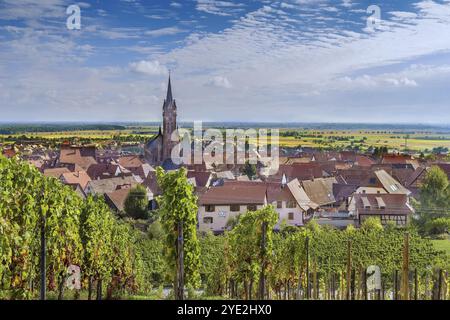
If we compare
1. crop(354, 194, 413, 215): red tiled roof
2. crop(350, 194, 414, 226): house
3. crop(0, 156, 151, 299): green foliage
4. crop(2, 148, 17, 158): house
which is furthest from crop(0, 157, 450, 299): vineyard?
crop(354, 194, 413, 215): red tiled roof

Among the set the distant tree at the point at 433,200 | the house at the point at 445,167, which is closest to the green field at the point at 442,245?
the distant tree at the point at 433,200

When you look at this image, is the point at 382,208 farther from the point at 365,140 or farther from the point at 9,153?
the point at 9,153

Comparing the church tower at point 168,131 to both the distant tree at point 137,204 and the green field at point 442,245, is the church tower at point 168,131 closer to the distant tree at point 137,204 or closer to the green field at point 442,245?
the distant tree at point 137,204

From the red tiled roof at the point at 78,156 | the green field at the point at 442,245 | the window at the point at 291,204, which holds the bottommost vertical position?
the green field at the point at 442,245

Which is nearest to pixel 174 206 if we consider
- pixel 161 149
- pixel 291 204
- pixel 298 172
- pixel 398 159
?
pixel 291 204

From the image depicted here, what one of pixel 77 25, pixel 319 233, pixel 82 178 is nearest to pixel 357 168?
pixel 319 233
